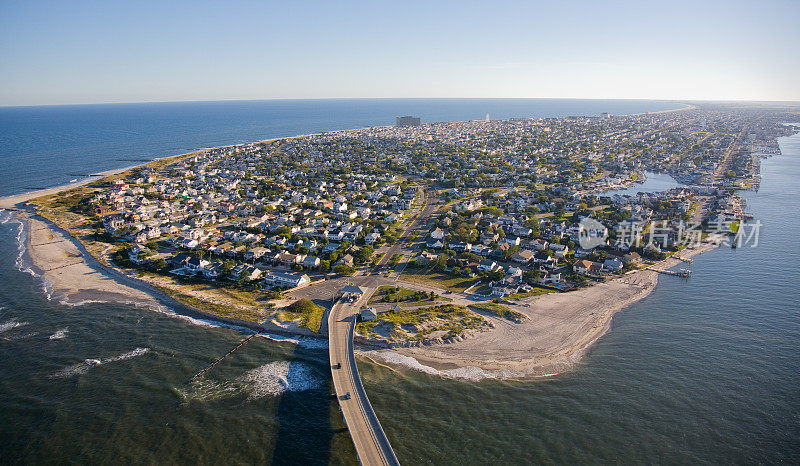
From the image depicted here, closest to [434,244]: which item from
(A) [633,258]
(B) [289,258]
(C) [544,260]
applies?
(C) [544,260]

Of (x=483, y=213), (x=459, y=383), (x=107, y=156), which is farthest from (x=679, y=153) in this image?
(x=107, y=156)

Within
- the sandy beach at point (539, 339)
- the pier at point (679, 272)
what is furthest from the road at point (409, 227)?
the pier at point (679, 272)

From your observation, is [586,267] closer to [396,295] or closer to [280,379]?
[396,295]

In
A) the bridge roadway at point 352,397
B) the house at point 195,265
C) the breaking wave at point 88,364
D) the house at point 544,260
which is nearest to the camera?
the bridge roadway at point 352,397

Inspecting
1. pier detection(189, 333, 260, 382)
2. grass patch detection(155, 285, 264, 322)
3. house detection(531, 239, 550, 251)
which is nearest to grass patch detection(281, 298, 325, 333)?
grass patch detection(155, 285, 264, 322)

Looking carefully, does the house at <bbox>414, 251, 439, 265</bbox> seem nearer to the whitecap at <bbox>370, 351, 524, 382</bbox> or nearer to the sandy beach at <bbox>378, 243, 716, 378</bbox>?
the sandy beach at <bbox>378, 243, 716, 378</bbox>

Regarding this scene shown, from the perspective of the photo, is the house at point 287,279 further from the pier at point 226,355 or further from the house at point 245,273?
the pier at point 226,355

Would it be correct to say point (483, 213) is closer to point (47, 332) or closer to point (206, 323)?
point (206, 323)
